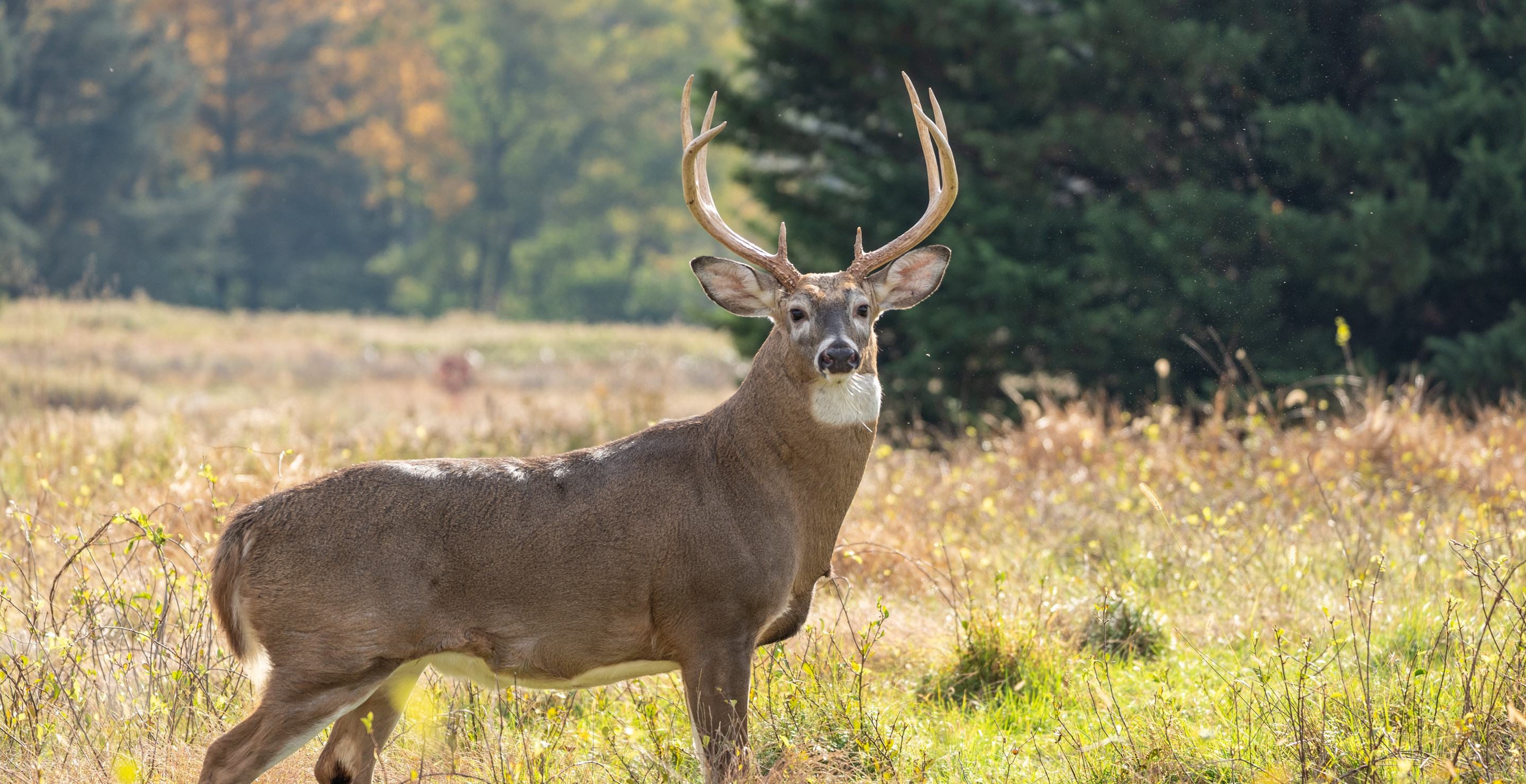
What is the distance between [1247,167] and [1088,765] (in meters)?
8.48

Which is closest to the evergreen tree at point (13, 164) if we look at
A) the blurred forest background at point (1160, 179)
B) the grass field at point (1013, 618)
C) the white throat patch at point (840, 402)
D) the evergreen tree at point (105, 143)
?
the evergreen tree at point (105, 143)

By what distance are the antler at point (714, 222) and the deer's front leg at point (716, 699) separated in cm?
A: 135

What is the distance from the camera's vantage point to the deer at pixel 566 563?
3.79 meters

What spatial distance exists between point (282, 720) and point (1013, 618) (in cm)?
302

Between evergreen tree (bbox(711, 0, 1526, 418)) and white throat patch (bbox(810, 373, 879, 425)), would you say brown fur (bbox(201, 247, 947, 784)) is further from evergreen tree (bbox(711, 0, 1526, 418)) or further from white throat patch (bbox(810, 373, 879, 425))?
evergreen tree (bbox(711, 0, 1526, 418))

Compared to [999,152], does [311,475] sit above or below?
below

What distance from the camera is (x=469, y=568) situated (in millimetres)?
3906

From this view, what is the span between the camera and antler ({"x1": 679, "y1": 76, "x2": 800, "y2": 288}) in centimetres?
474

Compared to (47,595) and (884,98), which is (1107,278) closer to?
(884,98)

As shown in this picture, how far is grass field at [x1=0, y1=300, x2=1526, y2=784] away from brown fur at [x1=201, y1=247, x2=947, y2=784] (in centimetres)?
29

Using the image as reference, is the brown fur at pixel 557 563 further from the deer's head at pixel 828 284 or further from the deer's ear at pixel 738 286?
the deer's ear at pixel 738 286

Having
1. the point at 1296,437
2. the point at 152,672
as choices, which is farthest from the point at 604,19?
the point at 152,672

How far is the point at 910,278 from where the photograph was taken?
16.5ft

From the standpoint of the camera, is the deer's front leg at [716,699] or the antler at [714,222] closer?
the deer's front leg at [716,699]
